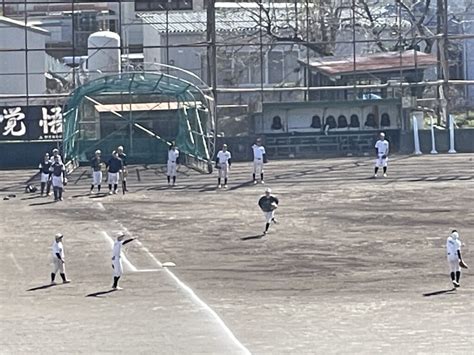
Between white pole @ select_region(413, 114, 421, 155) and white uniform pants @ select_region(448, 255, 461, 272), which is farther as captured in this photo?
white pole @ select_region(413, 114, 421, 155)

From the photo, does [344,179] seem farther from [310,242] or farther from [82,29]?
[82,29]

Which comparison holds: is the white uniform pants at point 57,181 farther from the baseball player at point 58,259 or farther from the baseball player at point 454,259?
the baseball player at point 454,259

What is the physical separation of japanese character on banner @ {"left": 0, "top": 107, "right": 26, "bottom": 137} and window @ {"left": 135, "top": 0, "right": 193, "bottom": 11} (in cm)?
995

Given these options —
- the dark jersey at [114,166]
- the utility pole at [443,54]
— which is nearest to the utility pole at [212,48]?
the utility pole at [443,54]

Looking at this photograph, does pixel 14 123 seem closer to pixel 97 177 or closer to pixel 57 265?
pixel 97 177

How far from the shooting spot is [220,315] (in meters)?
17.1

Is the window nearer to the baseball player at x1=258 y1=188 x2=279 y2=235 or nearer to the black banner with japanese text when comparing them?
the black banner with japanese text

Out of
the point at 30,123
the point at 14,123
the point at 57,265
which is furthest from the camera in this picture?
the point at 30,123

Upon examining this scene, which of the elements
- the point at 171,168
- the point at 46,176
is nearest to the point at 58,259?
the point at 46,176

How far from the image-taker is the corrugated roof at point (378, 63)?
4719cm

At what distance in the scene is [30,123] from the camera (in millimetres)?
44406

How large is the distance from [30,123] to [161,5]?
13.9 m

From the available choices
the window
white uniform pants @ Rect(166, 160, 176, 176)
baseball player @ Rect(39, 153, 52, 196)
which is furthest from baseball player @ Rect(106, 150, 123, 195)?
the window

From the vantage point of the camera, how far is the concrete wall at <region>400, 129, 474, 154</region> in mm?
44219
